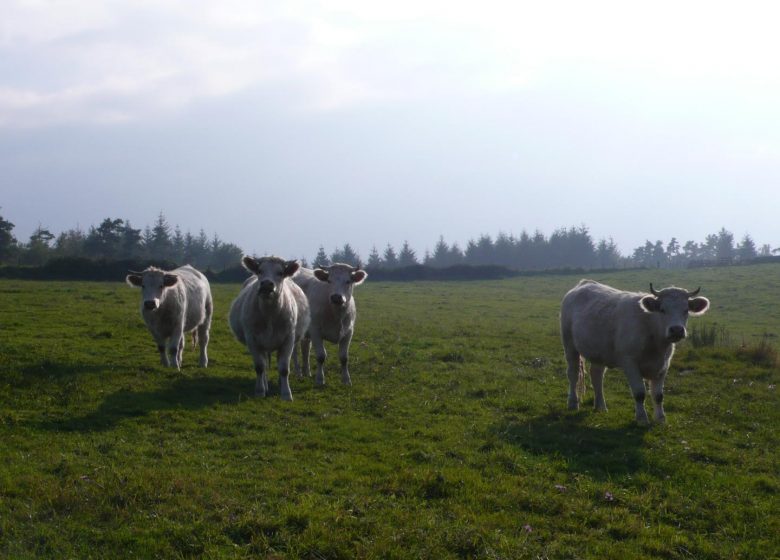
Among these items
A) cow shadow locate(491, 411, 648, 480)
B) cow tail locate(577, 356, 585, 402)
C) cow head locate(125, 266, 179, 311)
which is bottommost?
cow shadow locate(491, 411, 648, 480)

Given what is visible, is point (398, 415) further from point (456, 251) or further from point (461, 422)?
point (456, 251)

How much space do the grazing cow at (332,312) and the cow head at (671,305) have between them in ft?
20.8

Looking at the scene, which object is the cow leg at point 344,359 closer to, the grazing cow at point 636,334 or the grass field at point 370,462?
the grass field at point 370,462

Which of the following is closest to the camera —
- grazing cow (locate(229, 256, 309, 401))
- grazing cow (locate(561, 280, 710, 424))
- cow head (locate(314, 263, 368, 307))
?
grazing cow (locate(561, 280, 710, 424))

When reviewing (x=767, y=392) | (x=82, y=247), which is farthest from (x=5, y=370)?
(x=82, y=247)

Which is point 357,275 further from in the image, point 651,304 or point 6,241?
point 6,241

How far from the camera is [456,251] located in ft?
420

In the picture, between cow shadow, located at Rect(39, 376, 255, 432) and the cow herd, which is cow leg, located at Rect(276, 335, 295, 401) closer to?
the cow herd

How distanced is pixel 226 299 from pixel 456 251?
92.7m

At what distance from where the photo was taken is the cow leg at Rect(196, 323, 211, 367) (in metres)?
17.2

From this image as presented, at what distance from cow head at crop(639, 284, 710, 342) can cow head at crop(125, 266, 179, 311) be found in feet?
34.0

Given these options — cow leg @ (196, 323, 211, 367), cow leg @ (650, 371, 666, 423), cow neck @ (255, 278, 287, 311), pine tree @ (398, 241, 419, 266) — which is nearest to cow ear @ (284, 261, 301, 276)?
cow neck @ (255, 278, 287, 311)

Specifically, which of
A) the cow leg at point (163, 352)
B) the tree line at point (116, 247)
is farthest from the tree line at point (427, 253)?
the cow leg at point (163, 352)

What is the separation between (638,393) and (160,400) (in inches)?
328
